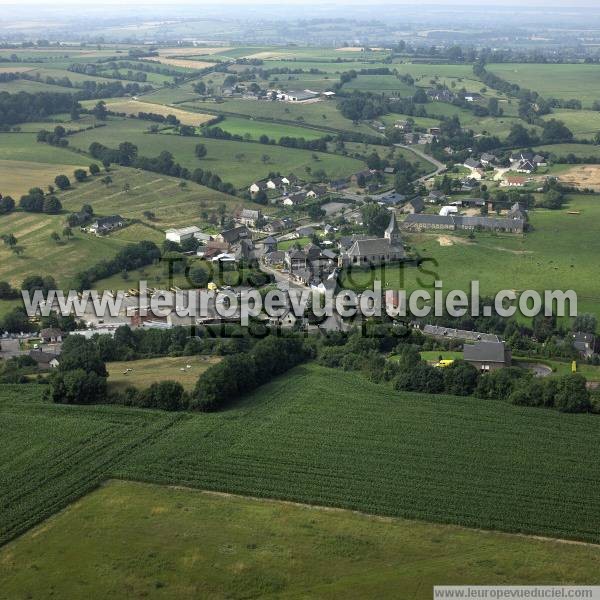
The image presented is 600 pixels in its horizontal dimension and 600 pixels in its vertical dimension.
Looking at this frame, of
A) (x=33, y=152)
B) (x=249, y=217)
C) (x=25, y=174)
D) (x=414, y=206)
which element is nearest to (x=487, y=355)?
(x=414, y=206)

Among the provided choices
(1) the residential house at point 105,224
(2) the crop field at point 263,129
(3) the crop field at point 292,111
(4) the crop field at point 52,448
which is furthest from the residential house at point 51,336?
(3) the crop field at point 292,111

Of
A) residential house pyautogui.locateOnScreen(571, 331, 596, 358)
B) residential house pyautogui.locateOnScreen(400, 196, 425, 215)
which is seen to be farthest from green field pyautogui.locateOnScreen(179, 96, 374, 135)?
residential house pyautogui.locateOnScreen(571, 331, 596, 358)

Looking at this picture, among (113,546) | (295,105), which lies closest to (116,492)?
(113,546)

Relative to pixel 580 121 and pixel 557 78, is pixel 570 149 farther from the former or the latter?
pixel 557 78

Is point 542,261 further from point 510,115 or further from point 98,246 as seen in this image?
point 510,115

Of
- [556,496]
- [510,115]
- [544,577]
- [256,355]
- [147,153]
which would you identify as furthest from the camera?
[510,115]
